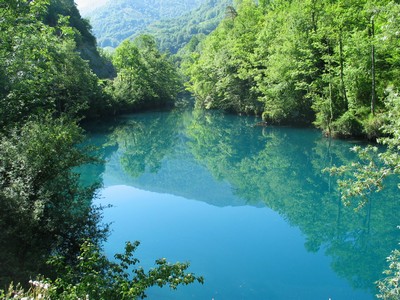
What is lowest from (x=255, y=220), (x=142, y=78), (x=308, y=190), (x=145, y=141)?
(x=255, y=220)

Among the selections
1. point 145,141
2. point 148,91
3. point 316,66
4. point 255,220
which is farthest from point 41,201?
point 148,91

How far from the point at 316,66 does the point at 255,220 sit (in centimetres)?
2398

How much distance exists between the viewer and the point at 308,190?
2022 cm

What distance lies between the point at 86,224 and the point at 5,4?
288 inches

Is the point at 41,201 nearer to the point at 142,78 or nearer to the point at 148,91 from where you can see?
the point at 148,91

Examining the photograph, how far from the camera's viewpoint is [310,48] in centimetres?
3516

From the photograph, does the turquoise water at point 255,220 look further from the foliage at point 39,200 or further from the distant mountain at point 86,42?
the distant mountain at point 86,42

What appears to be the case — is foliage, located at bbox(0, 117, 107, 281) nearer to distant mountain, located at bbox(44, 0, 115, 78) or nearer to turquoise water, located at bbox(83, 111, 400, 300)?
turquoise water, located at bbox(83, 111, 400, 300)

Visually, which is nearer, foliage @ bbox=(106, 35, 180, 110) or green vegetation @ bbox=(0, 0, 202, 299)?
green vegetation @ bbox=(0, 0, 202, 299)

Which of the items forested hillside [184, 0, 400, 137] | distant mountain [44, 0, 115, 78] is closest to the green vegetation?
forested hillside [184, 0, 400, 137]

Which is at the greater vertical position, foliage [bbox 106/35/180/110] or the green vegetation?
foliage [bbox 106/35/180/110]

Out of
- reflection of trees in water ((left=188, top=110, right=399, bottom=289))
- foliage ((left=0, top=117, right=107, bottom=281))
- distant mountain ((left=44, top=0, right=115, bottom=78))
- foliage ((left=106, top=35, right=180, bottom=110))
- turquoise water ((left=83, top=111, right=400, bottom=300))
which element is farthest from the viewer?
distant mountain ((left=44, top=0, right=115, bottom=78))

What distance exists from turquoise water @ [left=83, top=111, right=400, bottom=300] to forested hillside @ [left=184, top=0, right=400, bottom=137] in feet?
11.3

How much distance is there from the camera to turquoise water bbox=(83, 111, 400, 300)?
11.0 metres
